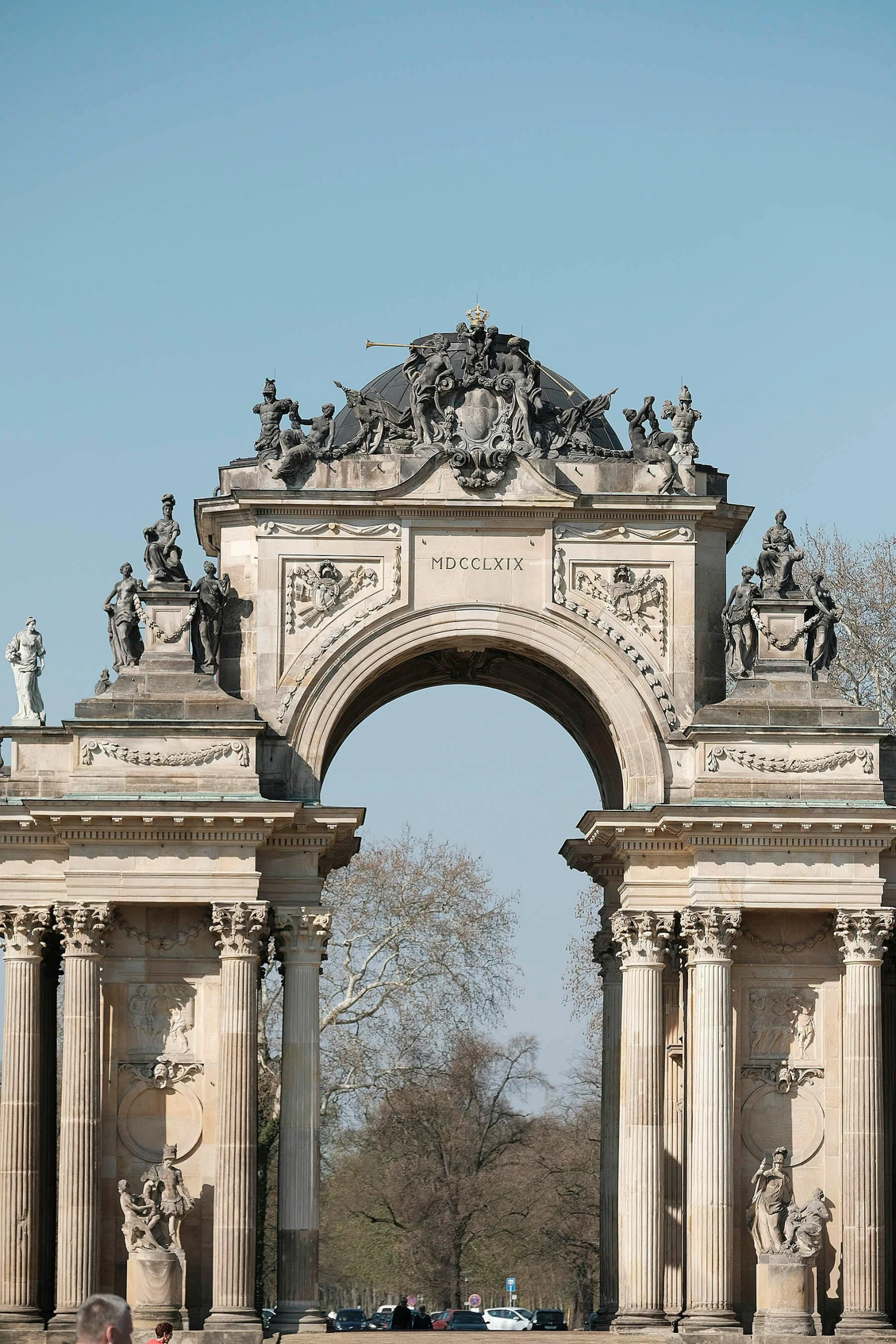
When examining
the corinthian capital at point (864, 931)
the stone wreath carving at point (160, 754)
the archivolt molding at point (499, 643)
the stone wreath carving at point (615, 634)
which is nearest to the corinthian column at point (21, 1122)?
the stone wreath carving at point (160, 754)

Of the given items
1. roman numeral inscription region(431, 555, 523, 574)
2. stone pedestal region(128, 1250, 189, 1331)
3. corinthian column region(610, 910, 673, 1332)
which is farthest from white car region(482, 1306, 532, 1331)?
roman numeral inscription region(431, 555, 523, 574)

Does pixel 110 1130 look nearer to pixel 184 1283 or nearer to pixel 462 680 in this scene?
pixel 184 1283

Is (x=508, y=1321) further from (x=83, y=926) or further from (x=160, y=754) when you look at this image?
(x=160, y=754)

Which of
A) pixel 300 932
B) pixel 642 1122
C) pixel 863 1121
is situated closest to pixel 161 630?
pixel 300 932

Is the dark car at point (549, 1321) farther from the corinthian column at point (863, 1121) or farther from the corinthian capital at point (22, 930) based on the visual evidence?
the corinthian capital at point (22, 930)

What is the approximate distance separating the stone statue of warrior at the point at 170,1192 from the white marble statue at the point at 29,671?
7.40m

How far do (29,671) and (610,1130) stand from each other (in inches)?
504

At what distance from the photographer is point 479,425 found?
40.8 m

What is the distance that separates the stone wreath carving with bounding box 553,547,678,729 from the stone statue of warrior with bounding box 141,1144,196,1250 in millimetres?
10608

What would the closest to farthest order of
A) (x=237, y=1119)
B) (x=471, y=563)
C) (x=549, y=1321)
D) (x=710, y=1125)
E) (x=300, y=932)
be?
(x=237, y=1119), (x=710, y=1125), (x=300, y=932), (x=471, y=563), (x=549, y=1321)

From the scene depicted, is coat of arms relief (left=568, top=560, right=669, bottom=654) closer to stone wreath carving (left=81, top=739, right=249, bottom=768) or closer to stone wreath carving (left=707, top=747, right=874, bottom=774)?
stone wreath carving (left=707, top=747, right=874, bottom=774)

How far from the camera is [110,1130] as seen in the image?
128ft

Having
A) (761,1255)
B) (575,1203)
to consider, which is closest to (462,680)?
(761,1255)

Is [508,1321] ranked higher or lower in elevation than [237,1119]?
lower
